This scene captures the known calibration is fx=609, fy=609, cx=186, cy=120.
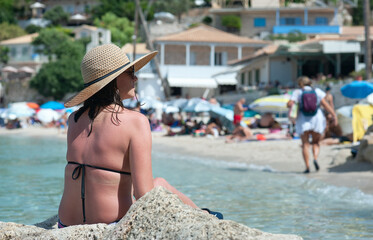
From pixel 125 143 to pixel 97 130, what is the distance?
7.5 inches

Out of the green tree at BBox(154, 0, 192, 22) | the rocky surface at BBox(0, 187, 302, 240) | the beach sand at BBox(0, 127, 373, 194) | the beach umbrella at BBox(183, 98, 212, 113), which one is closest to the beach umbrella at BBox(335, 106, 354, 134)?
the beach sand at BBox(0, 127, 373, 194)

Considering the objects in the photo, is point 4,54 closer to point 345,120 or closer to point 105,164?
point 345,120

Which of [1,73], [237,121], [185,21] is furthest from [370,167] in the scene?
[185,21]

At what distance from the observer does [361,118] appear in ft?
43.1

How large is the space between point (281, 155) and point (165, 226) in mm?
11702

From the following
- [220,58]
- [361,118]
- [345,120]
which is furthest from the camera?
[220,58]

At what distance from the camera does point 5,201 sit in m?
8.27

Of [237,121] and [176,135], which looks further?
[176,135]

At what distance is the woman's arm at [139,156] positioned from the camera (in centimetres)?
304

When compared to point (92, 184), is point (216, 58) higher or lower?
lower

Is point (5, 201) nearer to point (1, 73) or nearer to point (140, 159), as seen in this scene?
point (140, 159)

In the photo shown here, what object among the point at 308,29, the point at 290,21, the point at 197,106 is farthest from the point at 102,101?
the point at 290,21

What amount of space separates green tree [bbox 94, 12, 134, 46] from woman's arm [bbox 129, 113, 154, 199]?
194 feet

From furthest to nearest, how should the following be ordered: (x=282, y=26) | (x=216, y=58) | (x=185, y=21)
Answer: (x=185, y=21)
(x=282, y=26)
(x=216, y=58)
